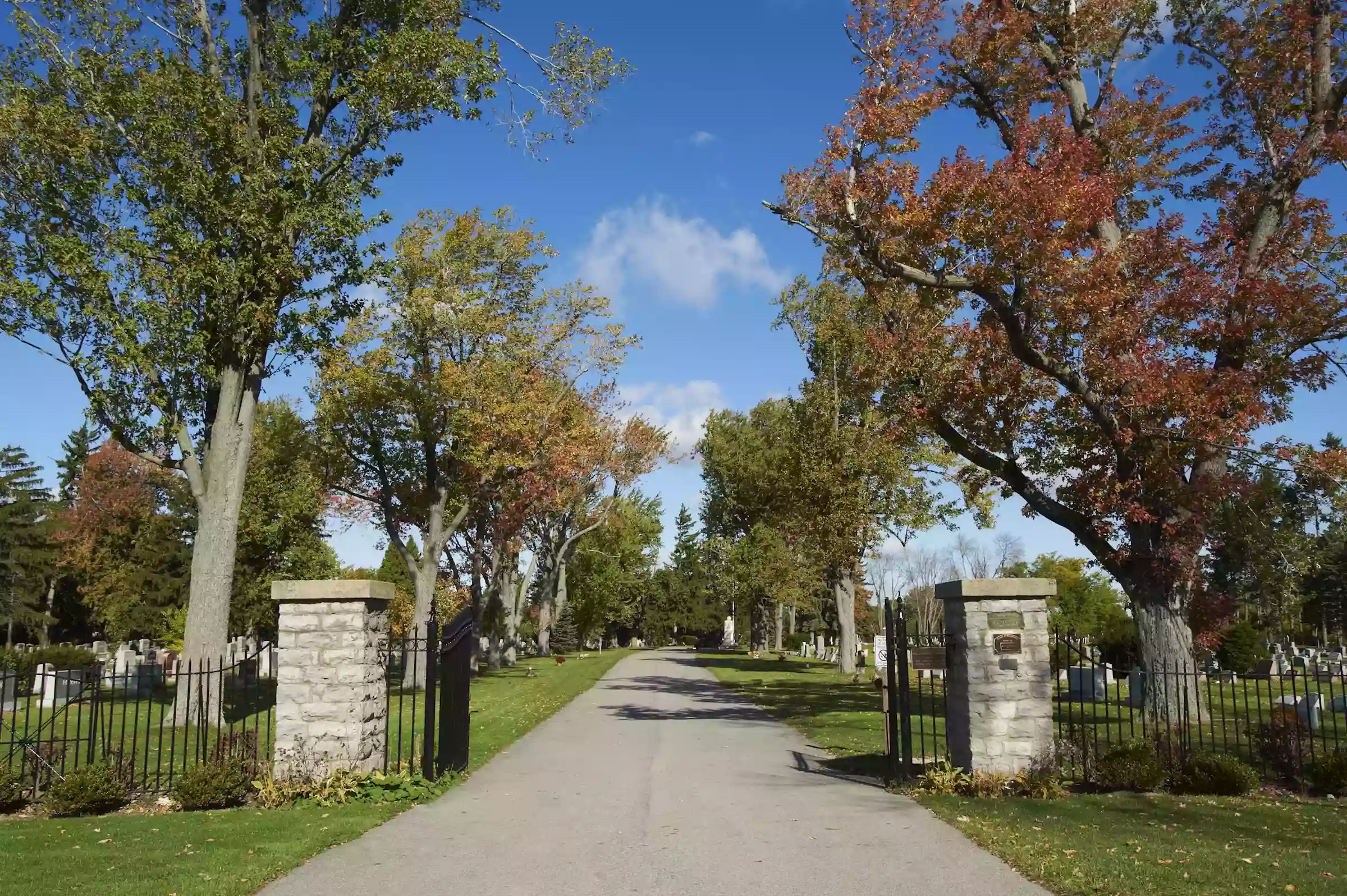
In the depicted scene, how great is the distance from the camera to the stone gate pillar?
9477 millimetres

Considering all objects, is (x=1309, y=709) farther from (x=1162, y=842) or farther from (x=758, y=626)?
(x=758, y=626)

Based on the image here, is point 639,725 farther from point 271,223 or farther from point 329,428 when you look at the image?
point 329,428

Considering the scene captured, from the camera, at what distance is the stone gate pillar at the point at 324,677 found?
948cm

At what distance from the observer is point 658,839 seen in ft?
25.7

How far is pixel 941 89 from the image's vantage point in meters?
16.7

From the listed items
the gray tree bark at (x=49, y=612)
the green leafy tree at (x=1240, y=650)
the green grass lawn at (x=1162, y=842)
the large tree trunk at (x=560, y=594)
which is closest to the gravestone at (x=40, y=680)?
the green grass lawn at (x=1162, y=842)

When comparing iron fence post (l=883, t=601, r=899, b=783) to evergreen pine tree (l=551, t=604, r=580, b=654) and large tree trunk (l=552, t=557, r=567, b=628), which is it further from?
evergreen pine tree (l=551, t=604, r=580, b=654)

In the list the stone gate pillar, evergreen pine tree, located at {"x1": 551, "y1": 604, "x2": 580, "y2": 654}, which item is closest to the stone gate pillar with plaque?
the stone gate pillar

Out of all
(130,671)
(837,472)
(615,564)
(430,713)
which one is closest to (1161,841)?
(430,713)

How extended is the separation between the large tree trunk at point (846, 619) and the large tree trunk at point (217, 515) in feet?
71.4

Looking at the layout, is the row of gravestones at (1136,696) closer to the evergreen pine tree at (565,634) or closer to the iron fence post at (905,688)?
the iron fence post at (905,688)

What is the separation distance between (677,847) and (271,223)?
515 inches

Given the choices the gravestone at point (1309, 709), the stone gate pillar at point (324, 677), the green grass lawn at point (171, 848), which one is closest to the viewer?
the green grass lawn at point (171, 848)

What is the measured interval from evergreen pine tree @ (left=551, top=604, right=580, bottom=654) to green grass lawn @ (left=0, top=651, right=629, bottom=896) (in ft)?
207
